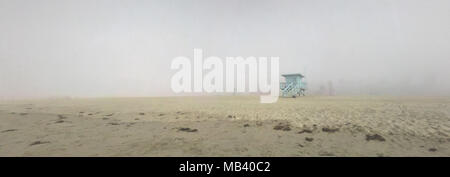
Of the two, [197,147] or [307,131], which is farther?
[307,131]

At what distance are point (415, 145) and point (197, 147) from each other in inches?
315

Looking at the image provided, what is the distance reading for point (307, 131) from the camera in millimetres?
9500
